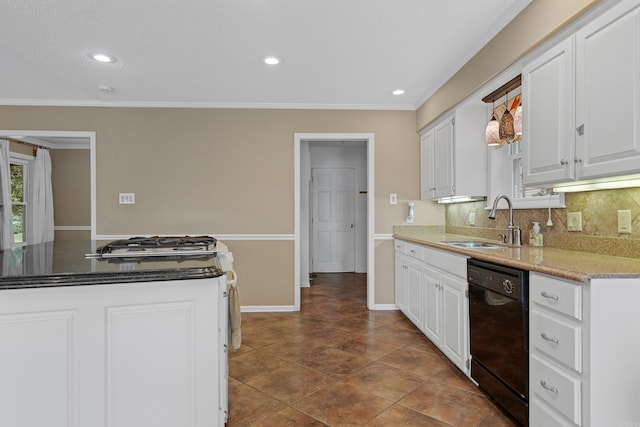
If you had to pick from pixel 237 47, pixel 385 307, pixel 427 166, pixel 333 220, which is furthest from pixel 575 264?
pixel 333 220

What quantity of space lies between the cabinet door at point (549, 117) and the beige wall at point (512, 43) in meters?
0.11

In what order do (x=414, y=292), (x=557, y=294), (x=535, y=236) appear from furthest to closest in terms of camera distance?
(x=414, y=292), (x=535, y=236), (x=557, y=294)

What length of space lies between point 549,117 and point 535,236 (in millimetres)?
928

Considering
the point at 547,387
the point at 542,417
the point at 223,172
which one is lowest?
the point at 542,417

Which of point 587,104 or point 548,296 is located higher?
point 587,104

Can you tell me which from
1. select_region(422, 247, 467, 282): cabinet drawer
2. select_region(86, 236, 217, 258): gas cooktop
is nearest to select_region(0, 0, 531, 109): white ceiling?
select_region(86, 236, 217, 258): gas cooktop

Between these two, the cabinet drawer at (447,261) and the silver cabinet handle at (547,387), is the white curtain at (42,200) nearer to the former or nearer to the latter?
the cabinet drawer at (447,261)

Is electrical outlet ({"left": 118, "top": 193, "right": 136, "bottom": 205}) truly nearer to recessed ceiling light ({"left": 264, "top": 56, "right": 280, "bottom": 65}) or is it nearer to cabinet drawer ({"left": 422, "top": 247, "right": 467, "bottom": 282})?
recessed ceiling light ({"left": 264, "top": 56, "right": 280, "bottom": 65})

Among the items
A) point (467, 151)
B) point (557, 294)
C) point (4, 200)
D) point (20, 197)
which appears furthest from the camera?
point (20, 197)

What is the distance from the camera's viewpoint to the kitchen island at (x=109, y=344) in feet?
4.12

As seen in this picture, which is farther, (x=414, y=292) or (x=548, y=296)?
(x=414, y=292)

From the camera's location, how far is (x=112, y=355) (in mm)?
1332

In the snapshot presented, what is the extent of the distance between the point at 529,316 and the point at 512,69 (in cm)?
162

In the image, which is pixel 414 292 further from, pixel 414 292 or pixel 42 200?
pixel 42 200
